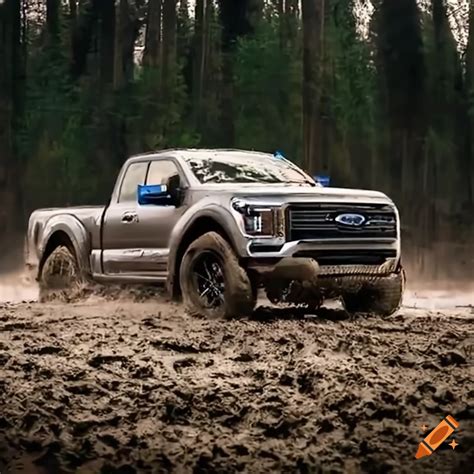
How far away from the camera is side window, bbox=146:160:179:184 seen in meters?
6.18

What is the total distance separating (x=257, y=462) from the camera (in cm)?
307

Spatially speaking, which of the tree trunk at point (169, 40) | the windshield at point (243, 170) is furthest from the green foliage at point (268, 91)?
the windshield at point (243, 170)

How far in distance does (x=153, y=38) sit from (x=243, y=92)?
786 millimetres

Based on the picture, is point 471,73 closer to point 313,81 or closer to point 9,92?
point 313,81

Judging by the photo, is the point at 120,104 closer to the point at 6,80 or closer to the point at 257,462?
the point at 6,80

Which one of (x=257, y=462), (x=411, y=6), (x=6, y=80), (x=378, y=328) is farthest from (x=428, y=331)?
(x=6, y=80)

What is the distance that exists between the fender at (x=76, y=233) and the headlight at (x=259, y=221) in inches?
62.1

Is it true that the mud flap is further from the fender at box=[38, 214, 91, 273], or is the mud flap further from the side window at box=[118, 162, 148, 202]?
the fender at box=[38, 214, 91, 273]

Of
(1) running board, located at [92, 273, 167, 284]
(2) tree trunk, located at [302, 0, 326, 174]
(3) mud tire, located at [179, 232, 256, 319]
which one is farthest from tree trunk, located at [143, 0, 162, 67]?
(3) mud tire, located at [179, 232, 256, 319]

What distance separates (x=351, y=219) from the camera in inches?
220

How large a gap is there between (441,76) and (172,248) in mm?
2651

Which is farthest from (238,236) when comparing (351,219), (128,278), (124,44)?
(124,44)

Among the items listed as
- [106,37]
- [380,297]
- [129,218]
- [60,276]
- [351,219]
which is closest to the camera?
[351,219]

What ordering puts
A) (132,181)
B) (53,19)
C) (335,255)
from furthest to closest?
(53,19)
(132,181)
(335,255)
